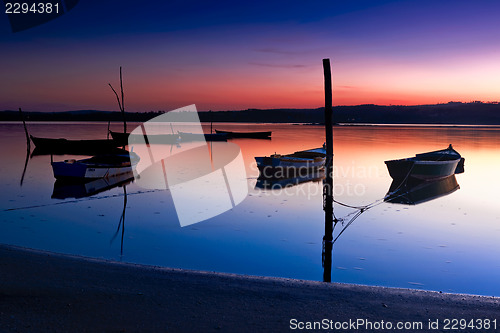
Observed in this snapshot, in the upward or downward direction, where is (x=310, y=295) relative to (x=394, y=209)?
upward

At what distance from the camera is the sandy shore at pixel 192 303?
5500 millimetres

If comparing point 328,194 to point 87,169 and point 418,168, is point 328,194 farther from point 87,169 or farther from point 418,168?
point 87,169

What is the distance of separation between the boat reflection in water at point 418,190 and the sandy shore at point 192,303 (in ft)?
47.8

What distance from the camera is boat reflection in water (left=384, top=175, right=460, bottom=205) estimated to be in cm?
2142

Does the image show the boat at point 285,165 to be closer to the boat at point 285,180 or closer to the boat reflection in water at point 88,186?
the boat at point 285,180

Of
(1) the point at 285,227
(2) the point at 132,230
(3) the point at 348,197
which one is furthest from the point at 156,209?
(3) the point at 348,197

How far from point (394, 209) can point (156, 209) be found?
37.3 ft

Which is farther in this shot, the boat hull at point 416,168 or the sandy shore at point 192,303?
the boat hull at point 416,168

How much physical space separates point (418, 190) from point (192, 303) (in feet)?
69.3

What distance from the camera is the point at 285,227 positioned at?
15117mm

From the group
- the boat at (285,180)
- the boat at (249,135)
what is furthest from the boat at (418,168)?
the boat at (249,135)

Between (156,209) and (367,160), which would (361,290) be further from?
(367,160)

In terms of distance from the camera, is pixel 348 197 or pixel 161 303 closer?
pixel 161 303

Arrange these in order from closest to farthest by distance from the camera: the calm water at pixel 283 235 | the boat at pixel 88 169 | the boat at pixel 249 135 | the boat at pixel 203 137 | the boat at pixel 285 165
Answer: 1. the calm water at pixel 283 235
2. the boat at pixel 88 169
3. the boat at pixel 285 165
4. the boat at pixel 203 137
5. the boat at pixel 249 135
